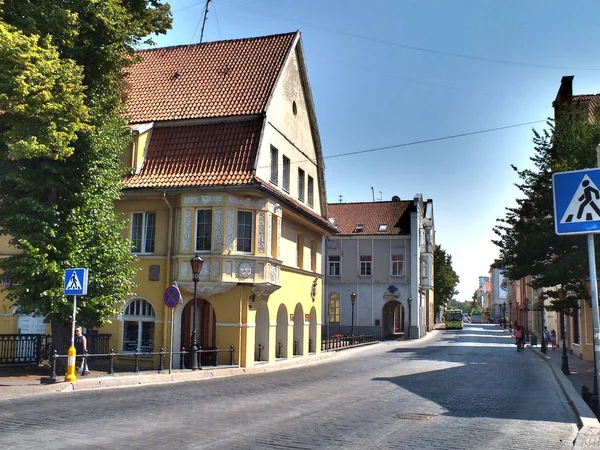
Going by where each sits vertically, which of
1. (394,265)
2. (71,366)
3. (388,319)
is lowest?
(71,366)

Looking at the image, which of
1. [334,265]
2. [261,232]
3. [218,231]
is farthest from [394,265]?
[218,231]

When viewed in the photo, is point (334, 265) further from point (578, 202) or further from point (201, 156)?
point (578, 202)

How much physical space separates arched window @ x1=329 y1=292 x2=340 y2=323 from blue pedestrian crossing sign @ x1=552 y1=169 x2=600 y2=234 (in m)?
47.3

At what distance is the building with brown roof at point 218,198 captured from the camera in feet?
75.6

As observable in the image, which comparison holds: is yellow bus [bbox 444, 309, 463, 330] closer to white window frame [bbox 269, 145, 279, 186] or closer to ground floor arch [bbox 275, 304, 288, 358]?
ground floor arch [bbox 275, 304, 288, 358]

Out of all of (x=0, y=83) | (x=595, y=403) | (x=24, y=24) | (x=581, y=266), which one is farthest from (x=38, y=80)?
(x=581, y=266)

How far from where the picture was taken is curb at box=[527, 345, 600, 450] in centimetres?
930

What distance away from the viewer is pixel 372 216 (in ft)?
189

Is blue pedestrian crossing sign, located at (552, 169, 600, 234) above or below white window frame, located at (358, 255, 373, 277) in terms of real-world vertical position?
below

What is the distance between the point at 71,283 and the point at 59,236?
7.51ft

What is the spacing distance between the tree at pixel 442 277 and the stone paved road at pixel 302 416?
2465 inches

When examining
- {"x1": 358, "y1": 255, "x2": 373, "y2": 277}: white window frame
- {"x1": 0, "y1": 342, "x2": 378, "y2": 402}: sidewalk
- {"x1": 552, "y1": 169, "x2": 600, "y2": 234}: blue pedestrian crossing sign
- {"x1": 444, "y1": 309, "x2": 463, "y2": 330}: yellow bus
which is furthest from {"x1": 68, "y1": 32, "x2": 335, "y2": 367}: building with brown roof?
{"x1": 444, "y1": 309, "x2": 463, "y2": 330}: yellow bus

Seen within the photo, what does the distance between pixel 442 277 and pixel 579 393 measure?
68.3 metres

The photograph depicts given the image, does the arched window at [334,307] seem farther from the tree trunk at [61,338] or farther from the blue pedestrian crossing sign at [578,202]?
the blue pedestrian crossing sign at [578,202]
